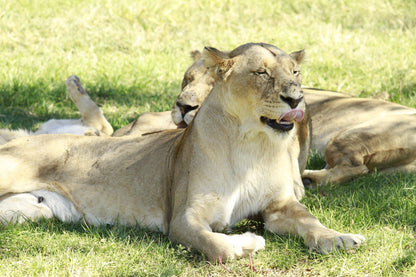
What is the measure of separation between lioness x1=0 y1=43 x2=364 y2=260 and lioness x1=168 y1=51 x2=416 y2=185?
1.66ft

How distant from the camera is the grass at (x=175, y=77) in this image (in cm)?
313

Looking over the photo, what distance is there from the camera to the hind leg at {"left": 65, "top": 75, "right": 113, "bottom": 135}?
5.69 meters

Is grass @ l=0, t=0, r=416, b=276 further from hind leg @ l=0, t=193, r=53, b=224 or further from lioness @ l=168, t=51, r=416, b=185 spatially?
lioness @ l=168, t=51, r=416, b=185

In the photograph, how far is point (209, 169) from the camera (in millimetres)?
3439

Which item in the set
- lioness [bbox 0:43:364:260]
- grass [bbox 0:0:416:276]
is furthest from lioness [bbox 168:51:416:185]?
lioness [bbox 0:43:364:260]

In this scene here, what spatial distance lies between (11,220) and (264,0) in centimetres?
767

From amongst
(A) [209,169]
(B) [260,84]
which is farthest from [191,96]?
(B) [260,84]

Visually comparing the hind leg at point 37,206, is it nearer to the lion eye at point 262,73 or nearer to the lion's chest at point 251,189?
the lion's chest at point 251,189

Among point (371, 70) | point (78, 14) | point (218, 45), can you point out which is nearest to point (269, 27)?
point (218, 45)

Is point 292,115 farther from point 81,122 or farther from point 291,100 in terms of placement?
point 81,122

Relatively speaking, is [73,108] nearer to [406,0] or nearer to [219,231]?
[219,231]

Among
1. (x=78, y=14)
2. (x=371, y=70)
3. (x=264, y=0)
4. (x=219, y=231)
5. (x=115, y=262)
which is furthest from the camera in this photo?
(x=264, y=0)

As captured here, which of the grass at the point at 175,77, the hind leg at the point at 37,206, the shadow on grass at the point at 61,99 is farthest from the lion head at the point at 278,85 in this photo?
the shadow on grass at the point at 61,99

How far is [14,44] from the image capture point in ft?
27.3
